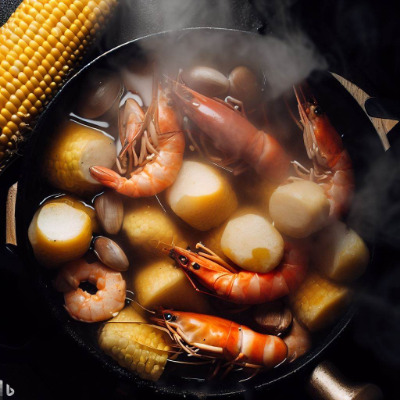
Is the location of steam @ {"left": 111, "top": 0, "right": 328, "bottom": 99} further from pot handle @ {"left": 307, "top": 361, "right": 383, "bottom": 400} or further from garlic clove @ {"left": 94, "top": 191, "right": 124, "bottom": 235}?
pot handle @ {"left": 307, "top": 361, "right": 383, "bottom": 400}

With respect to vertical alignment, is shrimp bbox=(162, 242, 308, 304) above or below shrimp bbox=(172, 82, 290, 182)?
below

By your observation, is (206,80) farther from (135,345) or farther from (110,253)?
(135,345)

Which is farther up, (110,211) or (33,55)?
(33,55)

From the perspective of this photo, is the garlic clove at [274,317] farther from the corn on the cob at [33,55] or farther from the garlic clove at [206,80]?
the corn on the cob at [33,55]

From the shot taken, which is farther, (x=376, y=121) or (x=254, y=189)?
(x=376, y=121)

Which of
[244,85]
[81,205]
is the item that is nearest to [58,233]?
[81,205]

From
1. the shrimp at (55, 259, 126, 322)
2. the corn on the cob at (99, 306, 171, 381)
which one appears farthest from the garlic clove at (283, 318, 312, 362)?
the shrimp at (55, 259, 126, 322)
